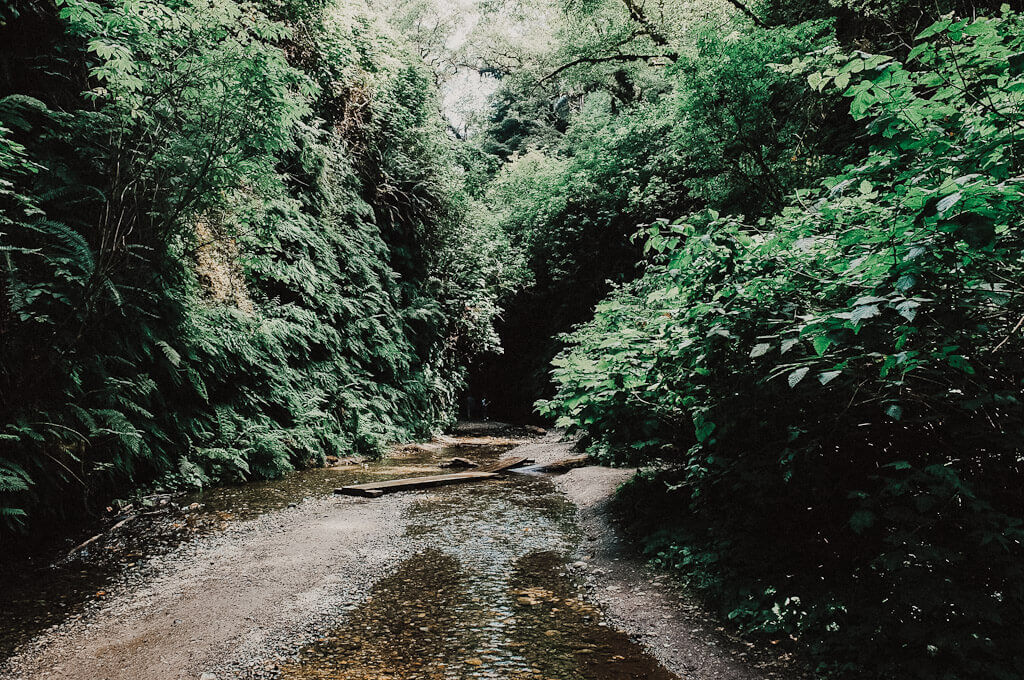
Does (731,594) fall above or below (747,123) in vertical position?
below

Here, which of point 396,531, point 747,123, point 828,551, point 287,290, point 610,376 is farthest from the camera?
point 287,290

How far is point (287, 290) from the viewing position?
419 inches

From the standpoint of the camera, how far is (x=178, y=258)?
7.55m

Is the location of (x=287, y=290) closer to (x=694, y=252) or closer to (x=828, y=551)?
(x=694, y=252)

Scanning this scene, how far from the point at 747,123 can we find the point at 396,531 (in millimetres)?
9460

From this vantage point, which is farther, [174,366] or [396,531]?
[174,366]

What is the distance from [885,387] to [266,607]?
173 inches

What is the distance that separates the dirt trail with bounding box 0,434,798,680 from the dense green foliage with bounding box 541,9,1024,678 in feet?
1.58

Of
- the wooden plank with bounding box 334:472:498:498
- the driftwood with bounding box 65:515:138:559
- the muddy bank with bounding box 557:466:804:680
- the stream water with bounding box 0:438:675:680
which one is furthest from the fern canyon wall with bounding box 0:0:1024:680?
Result: the wooden plank with bounding box 334:472:498:498

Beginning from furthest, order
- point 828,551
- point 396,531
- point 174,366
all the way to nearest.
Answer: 1. point 174,366
2. point 396,531
3. point 828,551

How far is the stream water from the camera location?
316 cm

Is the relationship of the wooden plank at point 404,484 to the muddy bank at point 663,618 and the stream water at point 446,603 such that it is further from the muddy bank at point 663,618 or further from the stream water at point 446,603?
the muddy bank at point 663,618

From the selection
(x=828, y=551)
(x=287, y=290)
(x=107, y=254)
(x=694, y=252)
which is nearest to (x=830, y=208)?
(x=694, y=252)

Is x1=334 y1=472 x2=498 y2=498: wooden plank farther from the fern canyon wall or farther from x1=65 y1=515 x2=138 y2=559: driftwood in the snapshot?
x1=65 y1=515 x2=138 y2=559: driftwood
